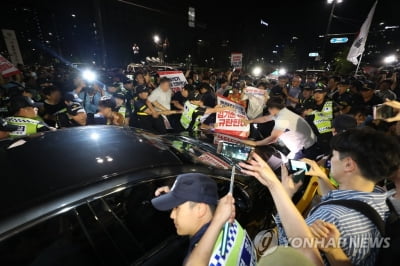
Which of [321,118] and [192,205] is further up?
[192,205]

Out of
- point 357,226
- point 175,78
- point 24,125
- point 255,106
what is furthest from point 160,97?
point 357,226

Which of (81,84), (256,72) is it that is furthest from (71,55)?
(81,84)

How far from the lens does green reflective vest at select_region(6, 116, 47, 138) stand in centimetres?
328

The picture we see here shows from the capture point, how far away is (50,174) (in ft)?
5.31

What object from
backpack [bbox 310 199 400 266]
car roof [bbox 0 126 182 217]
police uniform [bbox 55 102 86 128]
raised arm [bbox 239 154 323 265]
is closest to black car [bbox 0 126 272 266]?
→ car roof [bbox 0 126 182 217]

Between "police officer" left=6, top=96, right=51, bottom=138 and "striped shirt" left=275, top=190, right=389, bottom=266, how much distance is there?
3.75m

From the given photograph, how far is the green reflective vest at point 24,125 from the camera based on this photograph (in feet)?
10.8

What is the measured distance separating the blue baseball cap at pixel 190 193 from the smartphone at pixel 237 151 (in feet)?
0.77

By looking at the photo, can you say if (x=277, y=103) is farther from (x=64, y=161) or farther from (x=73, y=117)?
(x=73, y=117)

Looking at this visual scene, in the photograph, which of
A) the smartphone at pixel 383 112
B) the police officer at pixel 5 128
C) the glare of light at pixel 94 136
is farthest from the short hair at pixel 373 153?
the police officer at pixel 5 128

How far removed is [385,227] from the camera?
51.1 inches

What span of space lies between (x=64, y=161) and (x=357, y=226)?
2.04 m

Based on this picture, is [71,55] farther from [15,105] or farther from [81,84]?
[15,105]

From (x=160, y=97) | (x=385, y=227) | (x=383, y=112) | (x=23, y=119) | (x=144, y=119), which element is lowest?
(x=144, y=119)
